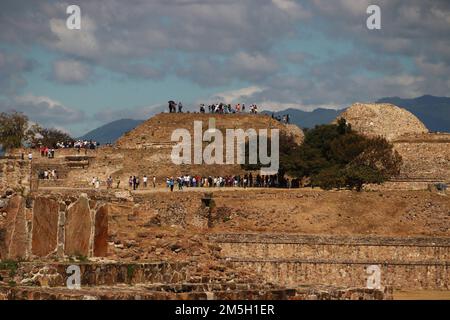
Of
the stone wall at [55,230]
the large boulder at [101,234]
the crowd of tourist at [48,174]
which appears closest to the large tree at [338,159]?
the crowd of tourist at [48,174]

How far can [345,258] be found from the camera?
58969 millimetres

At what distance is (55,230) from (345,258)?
3660 centimetres

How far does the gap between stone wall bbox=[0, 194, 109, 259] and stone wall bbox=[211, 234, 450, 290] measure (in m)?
33.0

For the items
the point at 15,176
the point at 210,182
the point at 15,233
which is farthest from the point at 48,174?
the point at 15,233

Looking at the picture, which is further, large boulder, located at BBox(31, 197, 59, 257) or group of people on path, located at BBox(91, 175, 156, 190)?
group of people on path, located at BBox(91, 175, 156, 190)

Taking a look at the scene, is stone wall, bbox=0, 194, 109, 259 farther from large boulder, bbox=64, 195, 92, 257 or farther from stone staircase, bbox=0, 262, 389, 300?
stone staircase, bbox=0, 262, 389, 300

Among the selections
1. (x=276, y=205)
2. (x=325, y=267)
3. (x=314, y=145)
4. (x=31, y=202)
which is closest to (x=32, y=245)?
(x=31, y=202)

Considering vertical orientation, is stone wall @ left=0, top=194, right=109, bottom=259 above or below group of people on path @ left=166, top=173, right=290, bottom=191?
below

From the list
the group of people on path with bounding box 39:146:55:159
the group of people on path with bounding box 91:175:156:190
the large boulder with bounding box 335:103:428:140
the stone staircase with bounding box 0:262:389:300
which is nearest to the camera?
the stone staircase with bounding box 0:262:389:300

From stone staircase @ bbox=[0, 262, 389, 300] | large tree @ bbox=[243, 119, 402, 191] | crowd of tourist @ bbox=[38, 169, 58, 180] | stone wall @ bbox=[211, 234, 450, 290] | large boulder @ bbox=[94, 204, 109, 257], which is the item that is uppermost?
large tree @ bbox=[243, 119, 402, 191]

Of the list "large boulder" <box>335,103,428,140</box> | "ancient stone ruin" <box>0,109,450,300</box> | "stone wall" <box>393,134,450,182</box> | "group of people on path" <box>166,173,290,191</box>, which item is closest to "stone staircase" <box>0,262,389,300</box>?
"ancient stone ruin" <box>0,109,450,300</box>

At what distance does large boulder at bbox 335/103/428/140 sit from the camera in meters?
93.0

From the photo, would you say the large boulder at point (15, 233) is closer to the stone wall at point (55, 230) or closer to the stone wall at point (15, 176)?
the stone wall at point (55, 230)
